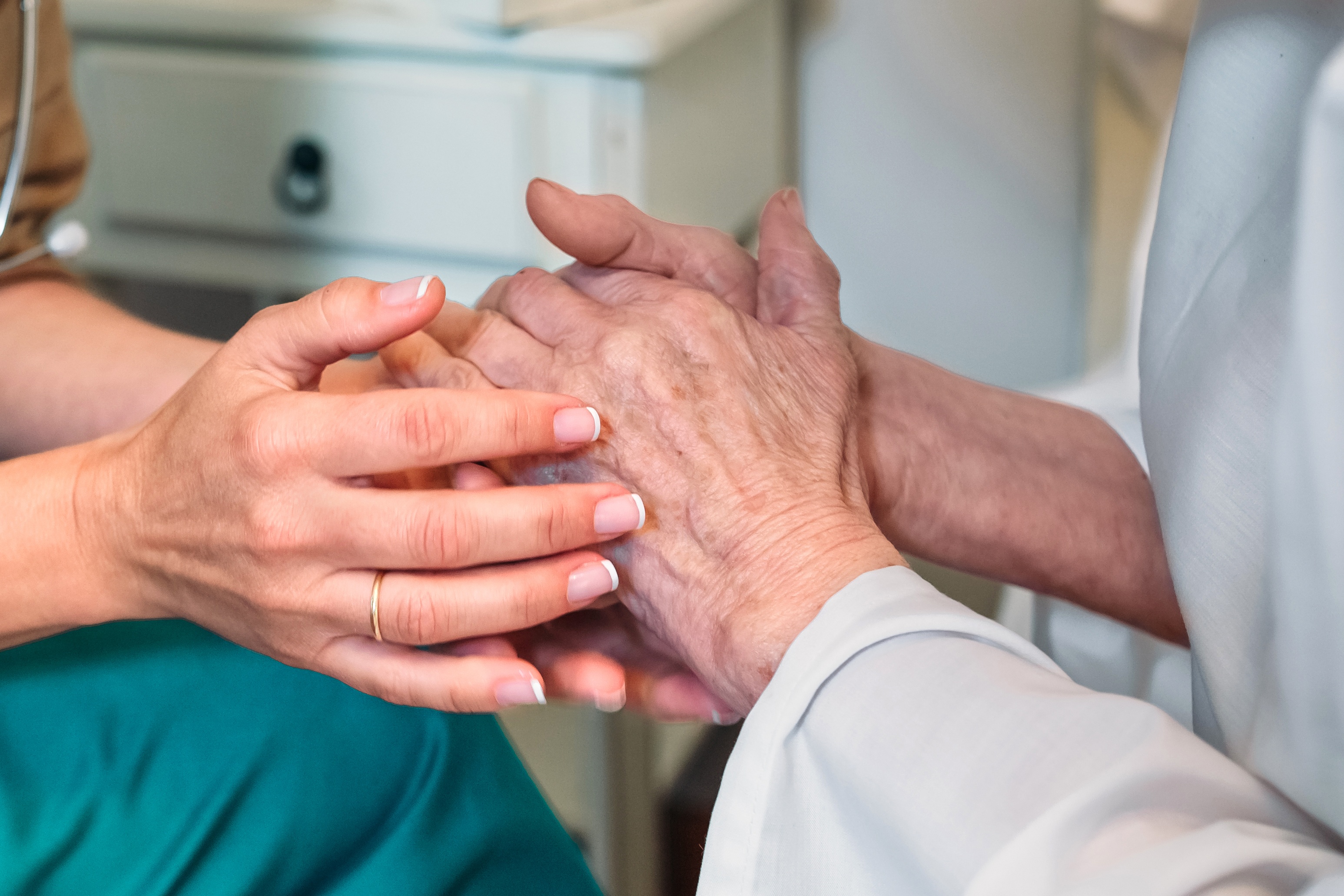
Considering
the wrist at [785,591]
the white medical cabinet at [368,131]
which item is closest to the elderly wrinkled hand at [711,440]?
the wrist at [785,591]

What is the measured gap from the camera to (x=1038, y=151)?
4.06 ft

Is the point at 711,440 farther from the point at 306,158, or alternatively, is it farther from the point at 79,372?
the point at 306,158

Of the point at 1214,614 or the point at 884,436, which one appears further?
the point at 884,436

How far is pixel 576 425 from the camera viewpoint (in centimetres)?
44

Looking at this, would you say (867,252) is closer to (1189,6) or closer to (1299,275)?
(1189,6)

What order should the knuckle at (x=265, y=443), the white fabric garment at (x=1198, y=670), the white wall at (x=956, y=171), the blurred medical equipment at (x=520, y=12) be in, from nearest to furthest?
the white fabric garment at (x=1198, y=670)
the knuckle at (x=265, y=443)
the blurred medical equipment at (x=520, y=12)
the white wall at (x=956, y=171)

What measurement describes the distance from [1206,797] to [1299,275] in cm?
15

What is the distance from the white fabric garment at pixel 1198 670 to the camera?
0.28 meters

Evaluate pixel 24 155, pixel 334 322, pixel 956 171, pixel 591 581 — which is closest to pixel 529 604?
pixel 591 581

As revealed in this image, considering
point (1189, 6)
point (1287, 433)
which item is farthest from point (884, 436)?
point (1189, 6)

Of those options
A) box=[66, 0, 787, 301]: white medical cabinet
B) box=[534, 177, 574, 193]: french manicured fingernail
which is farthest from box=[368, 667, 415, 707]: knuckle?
box=[66, 0, 787, 301]: white medical cabinet

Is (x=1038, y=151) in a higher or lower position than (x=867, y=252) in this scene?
higher

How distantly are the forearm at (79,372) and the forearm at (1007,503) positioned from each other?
365mm

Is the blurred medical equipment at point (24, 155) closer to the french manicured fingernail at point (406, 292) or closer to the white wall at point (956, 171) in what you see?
the french manicured fingernail at point (406, 292)
